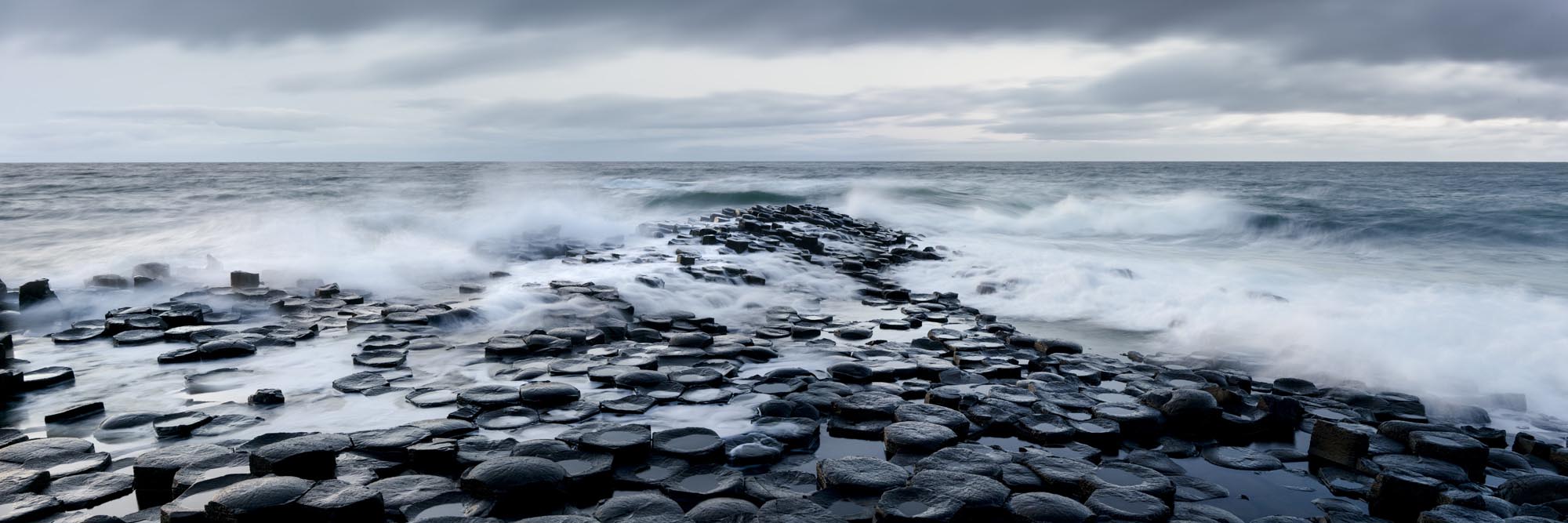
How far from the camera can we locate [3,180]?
3275 centimetres

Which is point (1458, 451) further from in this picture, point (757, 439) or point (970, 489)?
point (757, 439)

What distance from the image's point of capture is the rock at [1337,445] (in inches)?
145

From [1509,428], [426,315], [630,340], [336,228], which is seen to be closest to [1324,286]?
[1509,428]

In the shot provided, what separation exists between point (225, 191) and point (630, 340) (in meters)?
29.6

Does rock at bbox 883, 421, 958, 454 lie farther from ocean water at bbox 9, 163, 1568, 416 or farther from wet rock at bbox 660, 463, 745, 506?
ocean water at bbox 9, 163, 1568, 416

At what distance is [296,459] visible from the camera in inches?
A: 121

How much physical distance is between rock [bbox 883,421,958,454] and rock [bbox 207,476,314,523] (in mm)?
2293

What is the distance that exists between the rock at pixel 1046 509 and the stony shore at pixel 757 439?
0.01 m

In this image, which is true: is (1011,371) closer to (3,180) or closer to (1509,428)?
(1509,428)

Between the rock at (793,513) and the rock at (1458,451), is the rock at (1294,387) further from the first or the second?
the rock at (793,513)

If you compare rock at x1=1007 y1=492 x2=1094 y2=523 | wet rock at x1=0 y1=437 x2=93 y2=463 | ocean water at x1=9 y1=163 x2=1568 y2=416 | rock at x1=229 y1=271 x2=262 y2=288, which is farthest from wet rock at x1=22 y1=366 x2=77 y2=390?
rock at x1=1007 y1=492 x2=1094 y2=523

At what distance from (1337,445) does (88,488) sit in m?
5.20

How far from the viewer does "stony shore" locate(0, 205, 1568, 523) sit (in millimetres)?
2918

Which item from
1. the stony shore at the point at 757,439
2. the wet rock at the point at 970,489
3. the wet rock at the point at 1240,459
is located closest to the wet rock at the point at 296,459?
the stony shore at the point at 757,439
